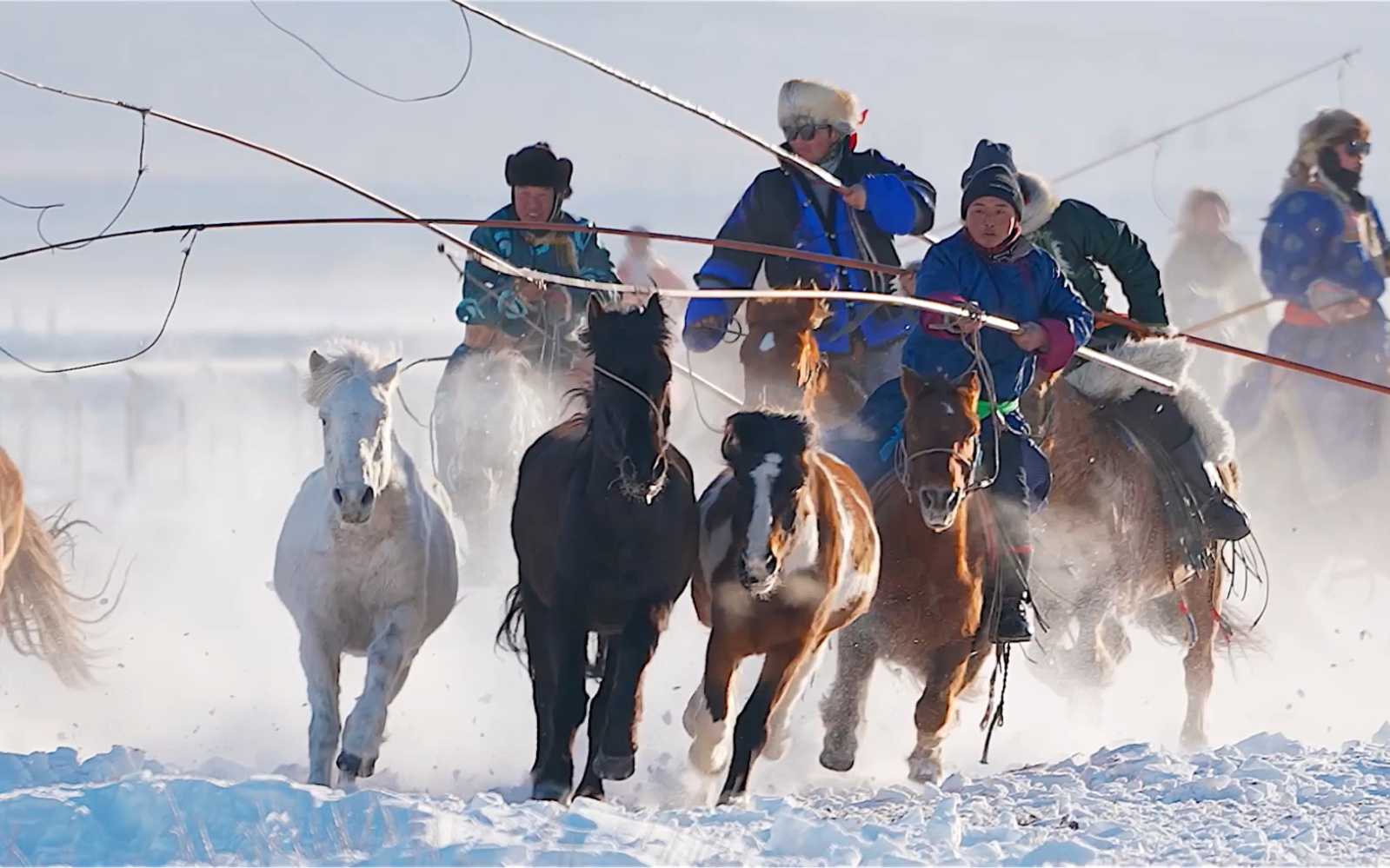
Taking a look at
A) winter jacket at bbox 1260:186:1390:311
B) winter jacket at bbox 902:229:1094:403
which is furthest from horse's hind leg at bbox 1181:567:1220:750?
winter jacket at bbox 1260:186:1390:311

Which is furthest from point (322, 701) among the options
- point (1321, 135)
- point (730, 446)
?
point (1321, 135)

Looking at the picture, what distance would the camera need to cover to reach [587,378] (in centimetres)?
1039

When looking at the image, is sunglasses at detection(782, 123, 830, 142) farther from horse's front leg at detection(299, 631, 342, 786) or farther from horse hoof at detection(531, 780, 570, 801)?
horse hoof at detection(531, 780, 570, 801)

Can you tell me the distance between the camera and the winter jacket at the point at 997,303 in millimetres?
9555

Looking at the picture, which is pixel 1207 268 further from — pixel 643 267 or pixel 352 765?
pixel 352 765

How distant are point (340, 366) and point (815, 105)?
8.93 ft

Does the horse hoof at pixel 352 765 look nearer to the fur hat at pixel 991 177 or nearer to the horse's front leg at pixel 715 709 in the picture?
the horse's front leg at pixel 715 709

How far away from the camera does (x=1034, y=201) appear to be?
432 inches

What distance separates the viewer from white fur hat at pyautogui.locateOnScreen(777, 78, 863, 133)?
35.2 feet

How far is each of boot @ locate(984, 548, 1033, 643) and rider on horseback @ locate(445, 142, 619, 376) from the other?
284cm

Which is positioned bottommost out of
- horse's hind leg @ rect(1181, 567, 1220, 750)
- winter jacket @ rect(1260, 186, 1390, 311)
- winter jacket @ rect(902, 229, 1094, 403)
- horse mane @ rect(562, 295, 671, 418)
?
horse's hind leg @ rect(1181, 567, 1220, 750)

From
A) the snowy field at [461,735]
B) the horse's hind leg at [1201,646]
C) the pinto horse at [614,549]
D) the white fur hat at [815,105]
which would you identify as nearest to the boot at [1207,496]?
the horse's hind leg at [1201,646]

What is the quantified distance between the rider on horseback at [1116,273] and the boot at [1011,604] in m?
1.72

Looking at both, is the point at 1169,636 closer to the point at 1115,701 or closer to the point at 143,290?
the point at 1115,701
